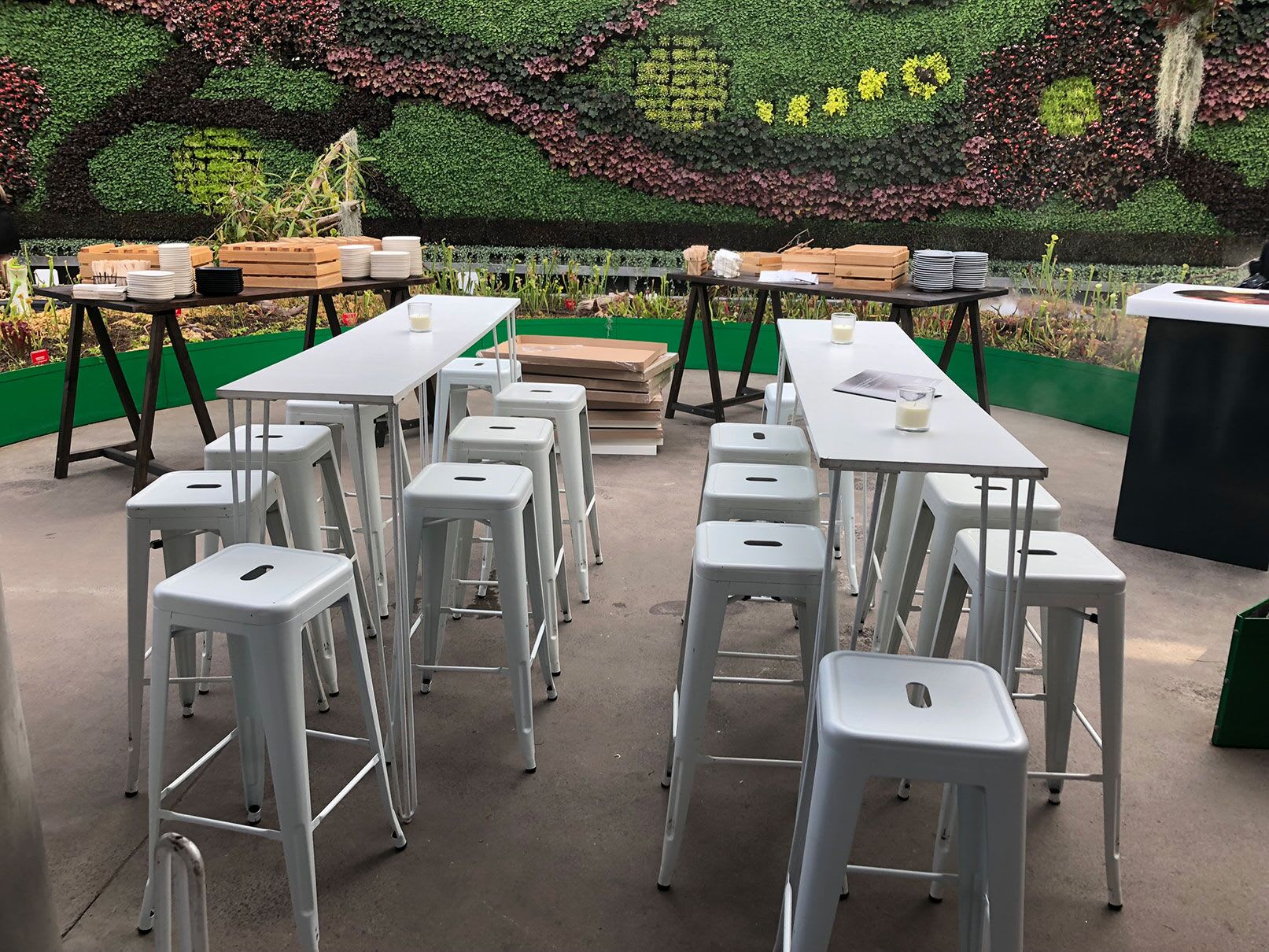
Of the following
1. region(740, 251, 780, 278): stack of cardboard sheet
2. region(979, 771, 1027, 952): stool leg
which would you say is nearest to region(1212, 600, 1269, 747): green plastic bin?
region(979, 771, 1027, 952): stool leg

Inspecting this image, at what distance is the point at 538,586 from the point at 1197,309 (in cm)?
285

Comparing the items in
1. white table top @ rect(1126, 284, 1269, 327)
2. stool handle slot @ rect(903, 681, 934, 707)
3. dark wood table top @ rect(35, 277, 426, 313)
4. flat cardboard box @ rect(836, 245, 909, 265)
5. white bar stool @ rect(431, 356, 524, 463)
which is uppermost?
flat cardboard box @ rect(836, 245, 909, 265)

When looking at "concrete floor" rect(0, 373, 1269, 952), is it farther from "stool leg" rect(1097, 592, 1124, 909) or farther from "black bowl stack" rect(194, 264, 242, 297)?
"black bowl stack" rect(194, 264, 242, 297)

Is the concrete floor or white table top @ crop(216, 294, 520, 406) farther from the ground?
white table top @ crop(216, 294, 520, 406)

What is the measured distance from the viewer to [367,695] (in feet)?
7.49

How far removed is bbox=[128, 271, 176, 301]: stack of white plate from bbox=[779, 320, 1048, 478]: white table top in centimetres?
295

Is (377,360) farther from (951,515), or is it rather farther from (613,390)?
(613,390)

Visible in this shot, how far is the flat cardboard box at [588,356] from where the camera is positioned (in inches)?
223

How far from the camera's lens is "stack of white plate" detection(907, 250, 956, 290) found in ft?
17.4

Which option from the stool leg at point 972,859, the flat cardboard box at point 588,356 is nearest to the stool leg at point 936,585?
the stool leg at point 972,859

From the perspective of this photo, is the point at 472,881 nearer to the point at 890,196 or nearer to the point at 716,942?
the point at 716,942

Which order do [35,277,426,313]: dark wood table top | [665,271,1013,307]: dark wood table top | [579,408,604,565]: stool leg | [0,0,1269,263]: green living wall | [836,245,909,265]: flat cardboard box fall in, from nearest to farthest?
1. [579,408,604,565]: stool leg
2. [35,277,426,313]: dark wood table top
3. [665,271,1013,307]: dark wood table top
4. [836,245,909,265]: flat cardboard box
5. [0,0,1269,263]: green living wall

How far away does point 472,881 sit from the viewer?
7.34 ft

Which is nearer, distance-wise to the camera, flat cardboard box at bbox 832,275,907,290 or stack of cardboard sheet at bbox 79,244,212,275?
stack of cardboard sheet at bbox 79,244,212,275
